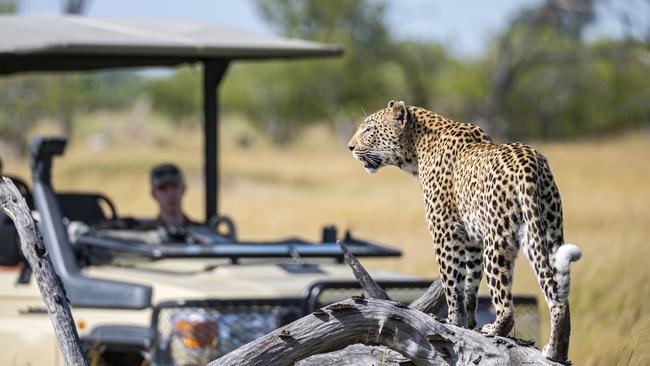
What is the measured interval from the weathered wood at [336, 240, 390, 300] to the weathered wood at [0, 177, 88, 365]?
2.37 feet

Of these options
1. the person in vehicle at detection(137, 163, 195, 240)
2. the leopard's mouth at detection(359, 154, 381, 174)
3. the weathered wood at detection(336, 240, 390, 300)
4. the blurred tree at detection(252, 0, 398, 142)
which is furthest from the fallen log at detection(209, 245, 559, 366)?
the blurred tree at detection(252, 0, 398, 142)

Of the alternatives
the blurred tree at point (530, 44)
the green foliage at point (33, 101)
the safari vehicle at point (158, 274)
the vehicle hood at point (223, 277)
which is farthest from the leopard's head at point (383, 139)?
the blurred tree at point (530, 44)

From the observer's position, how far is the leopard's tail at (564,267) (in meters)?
2.33

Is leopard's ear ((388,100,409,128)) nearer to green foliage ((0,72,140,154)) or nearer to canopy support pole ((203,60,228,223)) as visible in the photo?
canopy support pole ((203,60,228,223))

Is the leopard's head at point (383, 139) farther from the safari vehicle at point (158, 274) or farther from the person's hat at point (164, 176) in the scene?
the person's hat at point (164, 176)

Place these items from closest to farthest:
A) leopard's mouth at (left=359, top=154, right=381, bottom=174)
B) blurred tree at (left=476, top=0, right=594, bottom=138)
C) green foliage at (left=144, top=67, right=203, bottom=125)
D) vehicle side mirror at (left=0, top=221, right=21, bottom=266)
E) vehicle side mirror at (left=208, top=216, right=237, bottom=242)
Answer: leopard's mouth at (left=359, top=154, right=381, bottom=174), vehicle side mirror at (left=0, top=221, right=21, bottom=266), vehicle side mirror at (left=208, top=216, right=237, bottom=242), blurred tree at (left=476, top=0, right=594, bottom=138), green foliage at (left=144, top=67, right=203, bottom=125)

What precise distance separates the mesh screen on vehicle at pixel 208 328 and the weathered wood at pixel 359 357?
2.32m

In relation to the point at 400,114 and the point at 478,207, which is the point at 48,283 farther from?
the point at 478,207

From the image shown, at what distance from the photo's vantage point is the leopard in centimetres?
242

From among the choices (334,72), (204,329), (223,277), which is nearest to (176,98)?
(334,72)

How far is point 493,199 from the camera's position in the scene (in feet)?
8.18

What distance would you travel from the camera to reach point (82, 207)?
725cm

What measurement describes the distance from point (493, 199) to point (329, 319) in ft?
1.79

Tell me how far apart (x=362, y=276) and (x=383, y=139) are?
1.20 ft
